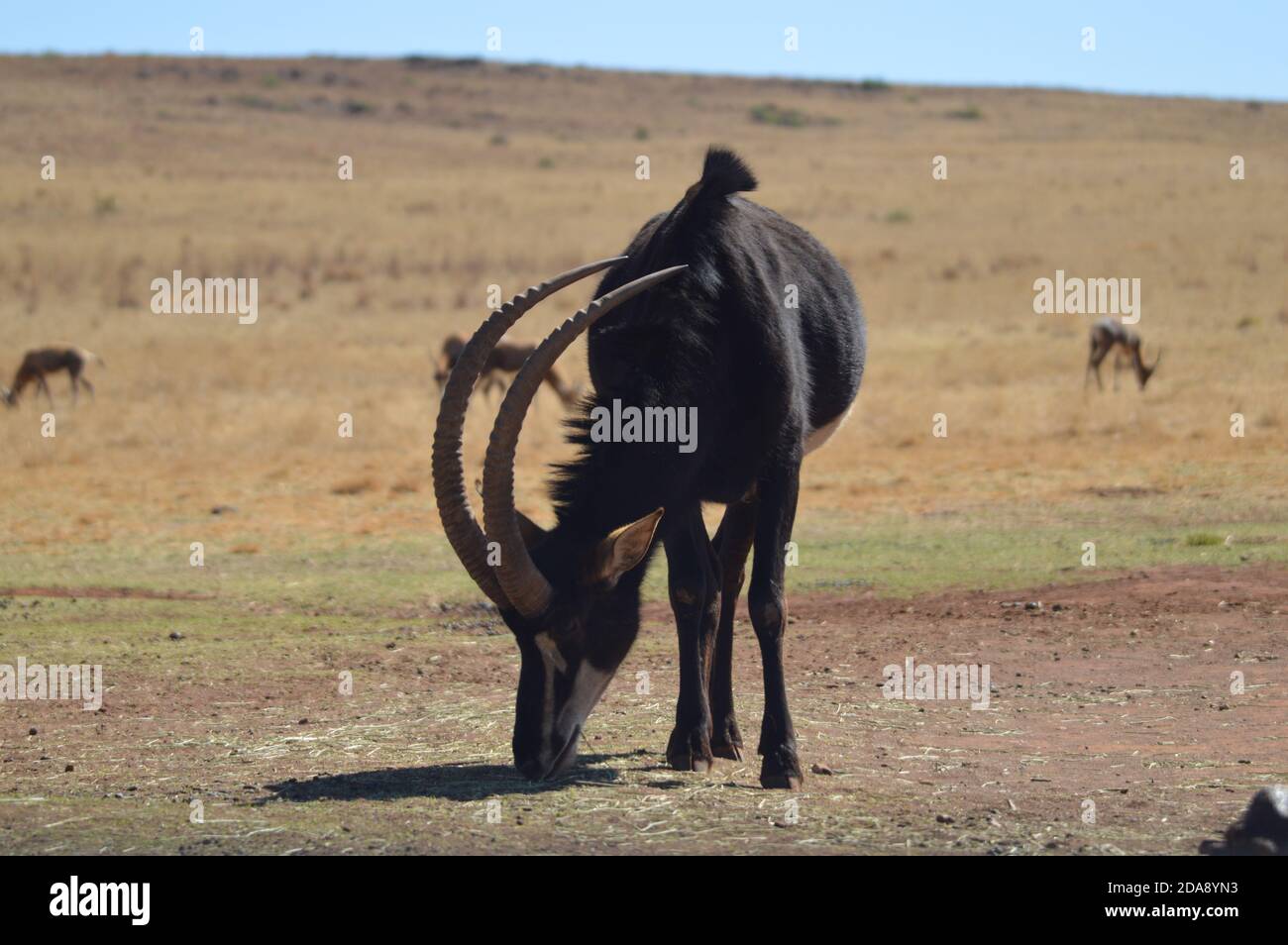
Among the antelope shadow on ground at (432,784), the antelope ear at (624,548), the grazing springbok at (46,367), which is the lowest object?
the antelope shadow on ground at (432,784)

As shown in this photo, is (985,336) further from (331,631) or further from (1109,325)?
(331,631)

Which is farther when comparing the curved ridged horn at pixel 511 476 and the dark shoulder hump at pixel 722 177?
the dark shoulder hump at pixel 722 177

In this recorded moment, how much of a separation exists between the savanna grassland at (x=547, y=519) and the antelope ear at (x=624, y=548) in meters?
0.90

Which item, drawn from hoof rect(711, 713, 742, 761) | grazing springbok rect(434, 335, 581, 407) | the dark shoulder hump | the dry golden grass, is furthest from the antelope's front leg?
grazing springbok rect(434, 335, 581, 407)

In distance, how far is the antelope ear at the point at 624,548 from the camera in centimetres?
620

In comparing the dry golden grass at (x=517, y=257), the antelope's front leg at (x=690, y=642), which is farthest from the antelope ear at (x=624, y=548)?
the dry golden grass at (x=517, y=257)

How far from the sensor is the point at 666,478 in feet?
21.2

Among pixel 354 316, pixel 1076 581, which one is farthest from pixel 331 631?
pixel 354 316

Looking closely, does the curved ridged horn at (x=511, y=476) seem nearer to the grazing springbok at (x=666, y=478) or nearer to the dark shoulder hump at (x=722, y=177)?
the grazing springbok at (x=666, y=478)

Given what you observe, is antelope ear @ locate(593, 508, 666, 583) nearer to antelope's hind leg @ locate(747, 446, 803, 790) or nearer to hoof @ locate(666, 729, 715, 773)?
antelope's hind leg @ locate(747, 446, 803, 790)

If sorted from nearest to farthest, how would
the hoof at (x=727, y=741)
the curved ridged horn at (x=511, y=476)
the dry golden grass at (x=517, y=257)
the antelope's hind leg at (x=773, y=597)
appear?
the curved ridged horn at (x=511, y=476) → the antelope's hind leg at (x=773, y=597) → the hoof at (x=727, y=741) → the dry golden grass at (x=517, y=257)

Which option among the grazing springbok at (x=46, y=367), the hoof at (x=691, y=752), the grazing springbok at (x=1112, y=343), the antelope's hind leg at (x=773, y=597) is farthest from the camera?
the grazing springbok at (x=1112, y=343)

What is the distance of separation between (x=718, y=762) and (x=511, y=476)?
6.13 ft

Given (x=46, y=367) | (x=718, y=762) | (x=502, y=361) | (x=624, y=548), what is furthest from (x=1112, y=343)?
(x=624, y=548)
